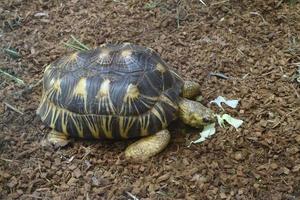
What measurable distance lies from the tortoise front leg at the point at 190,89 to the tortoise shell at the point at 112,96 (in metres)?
0.12

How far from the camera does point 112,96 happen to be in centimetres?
311

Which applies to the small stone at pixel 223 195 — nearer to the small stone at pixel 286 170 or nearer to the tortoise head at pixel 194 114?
the small stone at pixel 286 170

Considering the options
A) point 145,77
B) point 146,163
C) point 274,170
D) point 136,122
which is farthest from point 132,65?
point 274,170

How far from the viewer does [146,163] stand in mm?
3094

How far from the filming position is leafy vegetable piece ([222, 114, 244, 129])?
3304 mm

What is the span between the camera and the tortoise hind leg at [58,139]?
10.7 feet

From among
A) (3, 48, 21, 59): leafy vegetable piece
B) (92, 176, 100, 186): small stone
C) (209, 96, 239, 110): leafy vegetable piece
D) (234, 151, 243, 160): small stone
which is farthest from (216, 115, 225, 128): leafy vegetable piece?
(3, 48, 21, 59): leafy vegetable piece

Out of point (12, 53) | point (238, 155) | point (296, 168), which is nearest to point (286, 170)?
point (296, 168)

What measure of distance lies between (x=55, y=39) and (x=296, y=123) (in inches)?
84.8

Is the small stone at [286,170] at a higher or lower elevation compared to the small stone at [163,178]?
higher

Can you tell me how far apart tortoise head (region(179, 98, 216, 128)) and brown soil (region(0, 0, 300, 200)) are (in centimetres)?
10

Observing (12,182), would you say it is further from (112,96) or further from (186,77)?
(186,77)

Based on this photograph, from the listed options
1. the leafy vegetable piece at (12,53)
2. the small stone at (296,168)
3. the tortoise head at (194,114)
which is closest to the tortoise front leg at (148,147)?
the tortoise head at (194,114)

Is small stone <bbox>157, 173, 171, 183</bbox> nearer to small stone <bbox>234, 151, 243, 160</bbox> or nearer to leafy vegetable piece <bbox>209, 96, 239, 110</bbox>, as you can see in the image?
small stone <bbox>234, 151, 243, 160</bbox>
